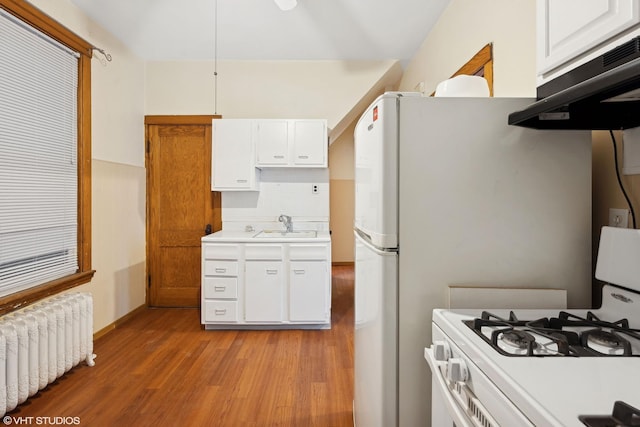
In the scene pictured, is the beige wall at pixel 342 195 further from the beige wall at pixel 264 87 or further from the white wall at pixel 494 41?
the white wall at pixel 494 41

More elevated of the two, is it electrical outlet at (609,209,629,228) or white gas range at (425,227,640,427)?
electrical outlet at (609,209,629,228)

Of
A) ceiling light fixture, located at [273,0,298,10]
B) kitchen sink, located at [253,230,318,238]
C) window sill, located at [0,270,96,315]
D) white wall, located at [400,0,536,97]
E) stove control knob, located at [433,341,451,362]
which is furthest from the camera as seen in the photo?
kitchen sink, located at [253,230,318,238]

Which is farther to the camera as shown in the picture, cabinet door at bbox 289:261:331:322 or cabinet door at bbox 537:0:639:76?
cabinet door at bbox 289:261:331:322

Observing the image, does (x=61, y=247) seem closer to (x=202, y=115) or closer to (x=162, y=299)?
(x=162, y=299)

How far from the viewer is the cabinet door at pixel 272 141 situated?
357 cm

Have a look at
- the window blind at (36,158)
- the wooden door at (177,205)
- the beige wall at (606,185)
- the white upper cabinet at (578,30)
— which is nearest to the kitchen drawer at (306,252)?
the wooden door at (177,205)

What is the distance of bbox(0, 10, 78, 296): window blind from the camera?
83.6 inches

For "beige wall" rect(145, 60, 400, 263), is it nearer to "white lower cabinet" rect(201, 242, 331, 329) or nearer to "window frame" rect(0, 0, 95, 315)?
"window frame" rect(0, 0, 95, 315)

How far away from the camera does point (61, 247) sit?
2.60 m

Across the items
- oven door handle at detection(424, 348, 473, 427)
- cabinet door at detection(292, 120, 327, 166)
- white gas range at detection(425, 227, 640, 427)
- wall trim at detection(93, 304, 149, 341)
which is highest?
cabinet door at detection(292, 120, 327, 166)

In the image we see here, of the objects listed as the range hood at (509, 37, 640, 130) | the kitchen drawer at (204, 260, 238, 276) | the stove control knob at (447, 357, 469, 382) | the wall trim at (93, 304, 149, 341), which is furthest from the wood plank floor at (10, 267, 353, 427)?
the range hood at (509, 37, 640, 130)

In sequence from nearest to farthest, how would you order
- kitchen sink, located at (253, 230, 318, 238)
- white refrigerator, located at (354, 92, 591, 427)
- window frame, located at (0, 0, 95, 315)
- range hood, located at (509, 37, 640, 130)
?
1. range hood, located at (509, 37, 640, 130)
2. white refrigerator, located at (354, 92, 591, 427)
3. window frame, located at (0, 0, 95, 315)
4. kitchen sink, located at (253, 230, 318, 238)

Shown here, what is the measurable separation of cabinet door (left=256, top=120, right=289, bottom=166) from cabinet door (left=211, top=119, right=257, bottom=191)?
103 mm

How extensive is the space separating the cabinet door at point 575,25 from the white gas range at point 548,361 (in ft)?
1.83
